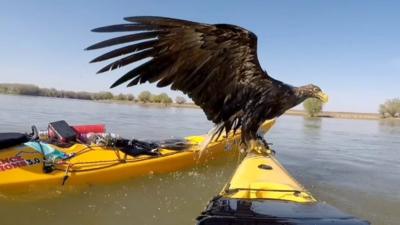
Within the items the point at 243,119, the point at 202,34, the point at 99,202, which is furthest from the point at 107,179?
the point at 202,34

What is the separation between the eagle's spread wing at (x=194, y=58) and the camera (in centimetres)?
382

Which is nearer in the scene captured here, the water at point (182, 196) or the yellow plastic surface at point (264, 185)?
the yellow plastic surface at point (264, 185)

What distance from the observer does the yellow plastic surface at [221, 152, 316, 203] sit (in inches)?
159

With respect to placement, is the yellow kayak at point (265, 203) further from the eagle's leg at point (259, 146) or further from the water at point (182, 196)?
Answer: the water at point (182, 196)

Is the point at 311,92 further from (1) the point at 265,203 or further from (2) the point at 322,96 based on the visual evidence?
(1) the point at 265,203

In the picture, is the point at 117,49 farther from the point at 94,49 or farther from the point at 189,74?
the point at 189,74

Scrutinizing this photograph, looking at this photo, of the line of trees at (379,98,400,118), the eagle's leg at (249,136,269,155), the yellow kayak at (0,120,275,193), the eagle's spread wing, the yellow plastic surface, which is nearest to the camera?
the eagle's spread wing

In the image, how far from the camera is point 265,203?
12.2 feet

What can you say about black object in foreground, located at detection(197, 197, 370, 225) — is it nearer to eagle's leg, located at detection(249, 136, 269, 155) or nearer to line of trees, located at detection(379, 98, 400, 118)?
eagle's leg, located at detection(249, 136, 269, 155)

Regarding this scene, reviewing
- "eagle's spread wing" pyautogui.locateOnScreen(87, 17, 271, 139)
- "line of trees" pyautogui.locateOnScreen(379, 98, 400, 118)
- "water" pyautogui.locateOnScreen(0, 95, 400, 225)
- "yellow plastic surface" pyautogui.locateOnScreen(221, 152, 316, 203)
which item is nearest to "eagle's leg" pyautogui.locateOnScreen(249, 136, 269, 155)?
"yellow plastic surface" pyautogui.locateOnScreen(221, 152, 316, 203)

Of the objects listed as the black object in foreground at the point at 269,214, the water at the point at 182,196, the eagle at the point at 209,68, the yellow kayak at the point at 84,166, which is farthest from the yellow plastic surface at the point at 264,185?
the water at the point at 182,196

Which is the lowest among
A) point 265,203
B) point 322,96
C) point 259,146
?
point 265,203

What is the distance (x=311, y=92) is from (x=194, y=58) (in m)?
1.34

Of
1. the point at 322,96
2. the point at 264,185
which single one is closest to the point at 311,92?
the point at 322,96
